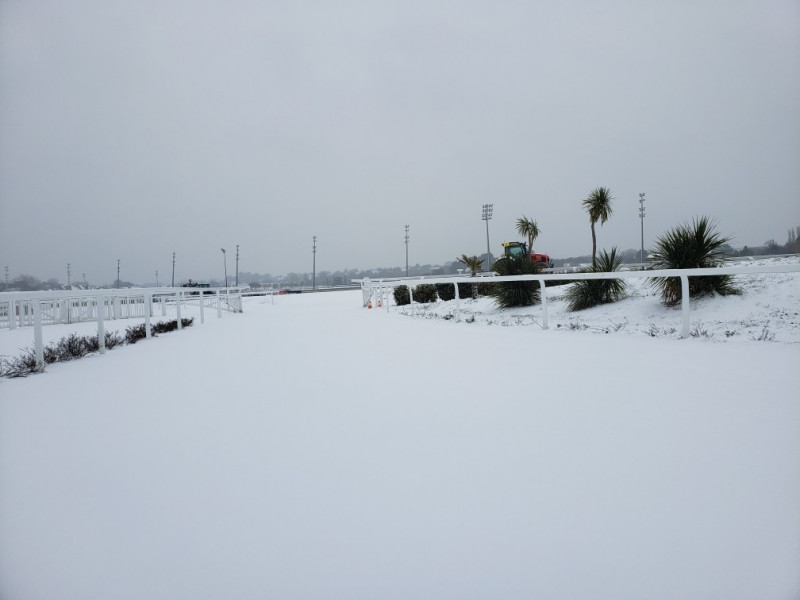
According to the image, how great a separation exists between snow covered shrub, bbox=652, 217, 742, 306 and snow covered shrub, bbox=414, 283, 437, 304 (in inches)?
390

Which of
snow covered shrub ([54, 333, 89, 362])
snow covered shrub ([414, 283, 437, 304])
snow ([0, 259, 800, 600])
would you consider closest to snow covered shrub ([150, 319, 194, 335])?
snow covered shrub ([54, 333, 89, 362])

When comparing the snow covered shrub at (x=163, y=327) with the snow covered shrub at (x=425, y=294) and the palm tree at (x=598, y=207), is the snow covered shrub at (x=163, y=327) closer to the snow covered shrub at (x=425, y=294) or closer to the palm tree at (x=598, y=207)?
the snow covered shrub at (x=425, y=294)

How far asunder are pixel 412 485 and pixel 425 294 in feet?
53.5

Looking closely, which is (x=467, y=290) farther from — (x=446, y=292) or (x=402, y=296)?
(x=402, y=296)

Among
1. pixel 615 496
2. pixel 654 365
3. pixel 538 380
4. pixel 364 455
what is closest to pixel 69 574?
pixel 364 455

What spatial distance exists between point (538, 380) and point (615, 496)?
2183 mm

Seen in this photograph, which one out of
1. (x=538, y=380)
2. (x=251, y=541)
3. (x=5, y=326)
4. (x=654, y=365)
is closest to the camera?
(x=251, y=541)

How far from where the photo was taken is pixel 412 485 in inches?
83.0

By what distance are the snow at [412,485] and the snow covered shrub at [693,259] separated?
4059 millimetres

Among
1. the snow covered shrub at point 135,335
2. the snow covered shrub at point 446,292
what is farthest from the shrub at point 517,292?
the snow covered shrub at point 135,335

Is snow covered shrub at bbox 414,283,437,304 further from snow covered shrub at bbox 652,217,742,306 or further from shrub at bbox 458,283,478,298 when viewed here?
snow covered shrub at bbox 652,217,742,306

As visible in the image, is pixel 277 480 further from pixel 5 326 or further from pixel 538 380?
pixel 5 326

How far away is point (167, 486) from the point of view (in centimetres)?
218

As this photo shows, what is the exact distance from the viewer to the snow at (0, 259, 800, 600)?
153cm
